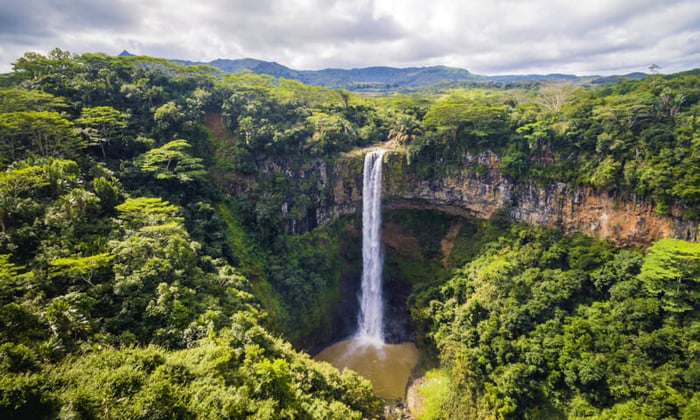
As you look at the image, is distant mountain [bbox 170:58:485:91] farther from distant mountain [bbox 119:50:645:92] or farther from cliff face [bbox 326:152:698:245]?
cliff face [bbox 326:152:698:245]

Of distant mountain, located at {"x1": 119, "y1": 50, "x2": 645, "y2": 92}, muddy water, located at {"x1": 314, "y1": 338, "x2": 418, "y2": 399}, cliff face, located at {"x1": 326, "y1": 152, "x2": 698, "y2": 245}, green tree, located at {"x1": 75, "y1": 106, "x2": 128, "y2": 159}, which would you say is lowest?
muddy water, located at {"x1": 314, "y1": 338, "x2": 418, "y2": 399}

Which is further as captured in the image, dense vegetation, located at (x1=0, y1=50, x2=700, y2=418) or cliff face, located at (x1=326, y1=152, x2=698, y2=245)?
cliff face, located at (x1=326, y1=152, x2=698, y2=245)

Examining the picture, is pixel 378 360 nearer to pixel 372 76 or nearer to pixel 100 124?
pixel 100 124

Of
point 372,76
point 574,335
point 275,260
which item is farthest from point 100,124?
point 372,76

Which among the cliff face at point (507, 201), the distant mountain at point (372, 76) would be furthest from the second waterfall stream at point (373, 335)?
the distant mountain at point (372, 76)

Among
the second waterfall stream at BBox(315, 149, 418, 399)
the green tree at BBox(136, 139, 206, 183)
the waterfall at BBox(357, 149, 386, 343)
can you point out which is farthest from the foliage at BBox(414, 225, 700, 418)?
the green tree at BBox(136, 139, 206, 183)

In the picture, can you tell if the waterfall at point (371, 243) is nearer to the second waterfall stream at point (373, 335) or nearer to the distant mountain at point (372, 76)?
the second waterfall stream at point (373, 335)

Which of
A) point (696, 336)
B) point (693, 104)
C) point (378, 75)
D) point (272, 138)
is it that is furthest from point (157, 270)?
point (378, 75)
